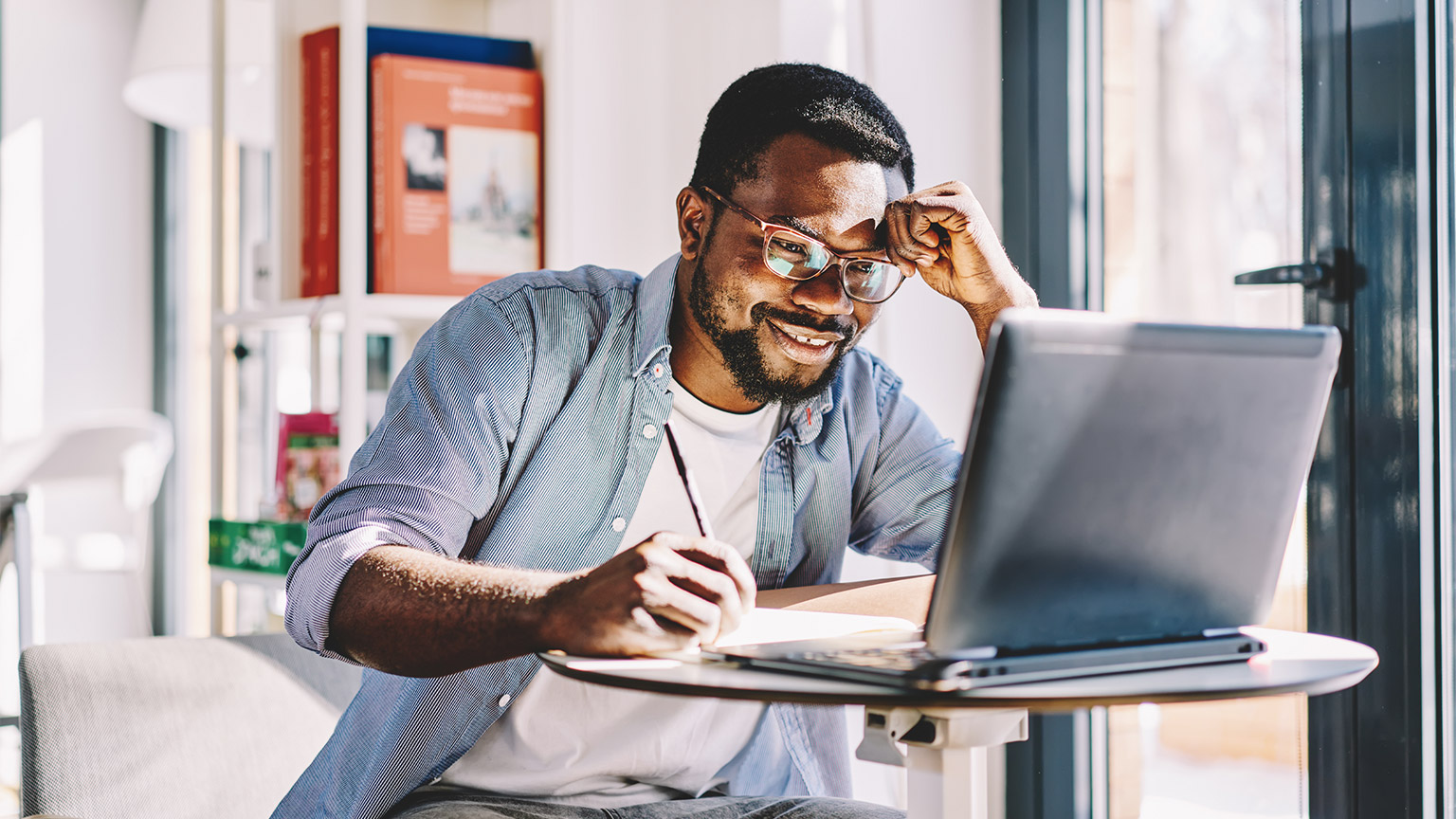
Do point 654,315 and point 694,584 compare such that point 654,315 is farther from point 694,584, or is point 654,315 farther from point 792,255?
point 694,584

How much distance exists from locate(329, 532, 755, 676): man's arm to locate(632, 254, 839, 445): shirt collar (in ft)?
1.36

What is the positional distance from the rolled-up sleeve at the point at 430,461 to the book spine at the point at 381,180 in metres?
0.83

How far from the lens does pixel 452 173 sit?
7.16ft

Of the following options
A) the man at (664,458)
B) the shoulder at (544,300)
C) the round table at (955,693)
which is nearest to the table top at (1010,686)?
the round table at (955,693)

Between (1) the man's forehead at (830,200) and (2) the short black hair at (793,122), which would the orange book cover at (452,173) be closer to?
(2) the short black hair at (793,122)

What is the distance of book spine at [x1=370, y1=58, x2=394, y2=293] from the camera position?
215 centimetres

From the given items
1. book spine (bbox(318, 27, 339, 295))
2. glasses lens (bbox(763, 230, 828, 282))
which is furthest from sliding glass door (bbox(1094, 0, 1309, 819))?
book spine (bbox(318, 27, 339, 295))

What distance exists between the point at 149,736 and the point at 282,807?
0.22 m

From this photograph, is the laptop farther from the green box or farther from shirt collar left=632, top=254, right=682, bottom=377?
the green box

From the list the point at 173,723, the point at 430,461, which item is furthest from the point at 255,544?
the point at 430,461

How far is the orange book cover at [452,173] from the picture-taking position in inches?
84.7

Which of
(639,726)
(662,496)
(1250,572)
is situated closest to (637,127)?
(662,496)

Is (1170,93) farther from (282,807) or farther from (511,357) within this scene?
(282,807)

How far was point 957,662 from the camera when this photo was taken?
2.53 feet
